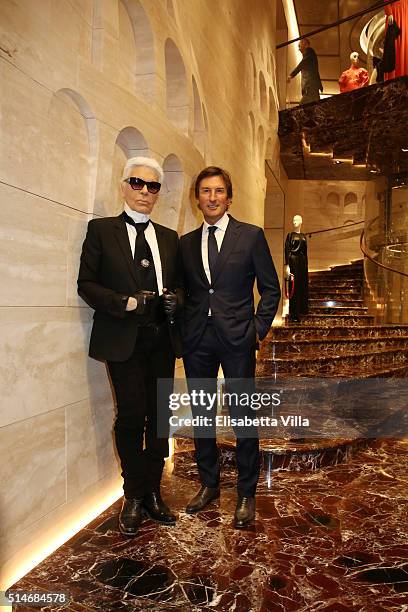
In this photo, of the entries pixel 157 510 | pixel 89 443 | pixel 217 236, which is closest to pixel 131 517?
pixel 157 510

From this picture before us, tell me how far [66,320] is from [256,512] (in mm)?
1374

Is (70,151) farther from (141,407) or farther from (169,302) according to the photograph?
(141,407)

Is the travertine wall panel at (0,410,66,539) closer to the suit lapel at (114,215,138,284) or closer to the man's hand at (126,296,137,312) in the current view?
the man's hand at (126,296,137,312)

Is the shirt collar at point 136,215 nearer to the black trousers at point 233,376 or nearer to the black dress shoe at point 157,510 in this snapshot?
the black trousers at point 233,376

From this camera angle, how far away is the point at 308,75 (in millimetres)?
9633

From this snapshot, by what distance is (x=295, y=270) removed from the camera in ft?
23.3

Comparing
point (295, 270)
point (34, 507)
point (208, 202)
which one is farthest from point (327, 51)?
point (34, 507)

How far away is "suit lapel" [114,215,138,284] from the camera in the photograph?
91.0 inches

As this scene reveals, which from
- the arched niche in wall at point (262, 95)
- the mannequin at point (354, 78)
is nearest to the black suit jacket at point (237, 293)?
the arched niche in wall at point (262, 95)

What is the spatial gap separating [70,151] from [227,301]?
1.00 meters

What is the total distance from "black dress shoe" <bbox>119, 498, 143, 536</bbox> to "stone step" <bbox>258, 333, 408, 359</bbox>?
307cm

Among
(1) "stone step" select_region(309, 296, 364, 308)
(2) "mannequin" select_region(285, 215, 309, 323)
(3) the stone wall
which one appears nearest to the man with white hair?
(2) "mannequin" select_region(285, 215, 309, 323)

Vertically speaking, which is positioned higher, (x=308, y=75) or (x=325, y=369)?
(x=308, y=75)

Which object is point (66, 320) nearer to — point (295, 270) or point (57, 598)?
point (57, 598)
